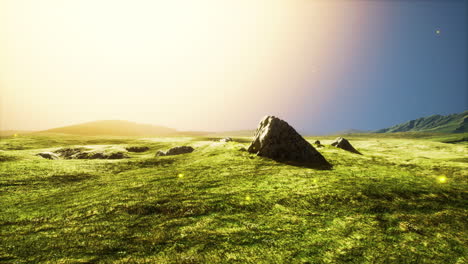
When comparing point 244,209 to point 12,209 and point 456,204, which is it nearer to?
point 12,209

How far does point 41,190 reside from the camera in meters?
21.6

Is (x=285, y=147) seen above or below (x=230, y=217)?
above

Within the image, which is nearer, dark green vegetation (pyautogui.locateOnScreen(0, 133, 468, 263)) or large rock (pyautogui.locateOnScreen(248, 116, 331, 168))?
dark green vegetation (pyautogui.locateOnScreen(0, 133, 468, 263))

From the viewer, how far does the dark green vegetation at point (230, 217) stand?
37.0 feet

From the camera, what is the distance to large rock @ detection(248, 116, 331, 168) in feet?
108

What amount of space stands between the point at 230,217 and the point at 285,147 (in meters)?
21.1

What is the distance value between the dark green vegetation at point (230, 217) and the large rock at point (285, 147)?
242 inches

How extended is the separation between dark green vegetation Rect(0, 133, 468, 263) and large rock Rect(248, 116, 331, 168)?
6.13 m

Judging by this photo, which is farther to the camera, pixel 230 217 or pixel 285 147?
pixel 285 147

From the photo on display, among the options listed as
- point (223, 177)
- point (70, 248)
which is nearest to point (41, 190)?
point (70, 248)

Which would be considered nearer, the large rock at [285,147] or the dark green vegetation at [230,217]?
the dark green vegetation at [230,217]

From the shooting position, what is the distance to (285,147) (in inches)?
1347

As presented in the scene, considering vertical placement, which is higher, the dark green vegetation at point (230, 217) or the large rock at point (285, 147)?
the large rock at point (285, 147)

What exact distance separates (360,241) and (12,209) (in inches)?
1005
